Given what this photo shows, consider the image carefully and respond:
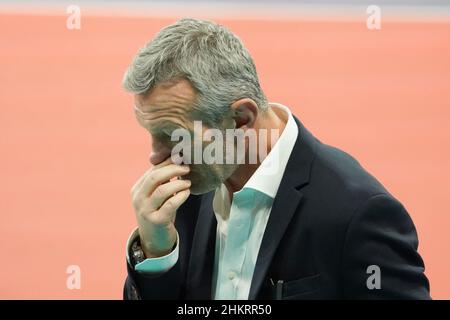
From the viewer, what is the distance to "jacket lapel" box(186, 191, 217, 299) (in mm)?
2053

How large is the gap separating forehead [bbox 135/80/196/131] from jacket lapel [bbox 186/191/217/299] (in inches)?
13.0

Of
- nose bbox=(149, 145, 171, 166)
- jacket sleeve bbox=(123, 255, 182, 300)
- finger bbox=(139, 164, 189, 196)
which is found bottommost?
jacket sleeve bbox=(123, 255, 182, 300)

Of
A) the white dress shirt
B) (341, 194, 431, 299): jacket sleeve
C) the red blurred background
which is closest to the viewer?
(341, 194, 431, 299): jacket sleeve

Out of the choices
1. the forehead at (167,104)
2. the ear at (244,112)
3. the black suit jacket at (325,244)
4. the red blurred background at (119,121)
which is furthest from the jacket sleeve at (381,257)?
the red blurred background at (119,121)

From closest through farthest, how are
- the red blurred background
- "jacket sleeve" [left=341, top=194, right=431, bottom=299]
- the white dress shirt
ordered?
"jacket sleeve" [left=341, top=194, right=431, bottom=299] < the white dress shirt < the red blurred background

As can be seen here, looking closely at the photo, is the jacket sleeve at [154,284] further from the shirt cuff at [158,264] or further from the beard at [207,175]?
the beard at [207,175]

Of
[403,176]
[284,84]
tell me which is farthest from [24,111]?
[403,176]

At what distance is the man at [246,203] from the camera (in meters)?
1.81

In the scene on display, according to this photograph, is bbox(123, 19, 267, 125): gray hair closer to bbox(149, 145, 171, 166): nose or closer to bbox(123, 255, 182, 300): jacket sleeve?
bbox(149, 145, 171, 166): nose

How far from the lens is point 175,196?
196cm

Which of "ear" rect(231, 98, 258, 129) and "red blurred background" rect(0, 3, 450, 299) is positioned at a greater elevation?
"red blurred background" rect(0, 3, 450, 299)

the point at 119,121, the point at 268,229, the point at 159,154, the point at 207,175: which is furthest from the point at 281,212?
the point at 119,121

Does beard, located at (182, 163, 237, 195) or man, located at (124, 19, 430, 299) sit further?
beard, located at (182, 163, 237, 195)

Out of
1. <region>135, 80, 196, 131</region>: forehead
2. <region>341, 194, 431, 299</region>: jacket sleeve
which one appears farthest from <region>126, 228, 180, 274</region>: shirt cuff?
<region>341, 194, 431, 299</region>: jacket sleeve
